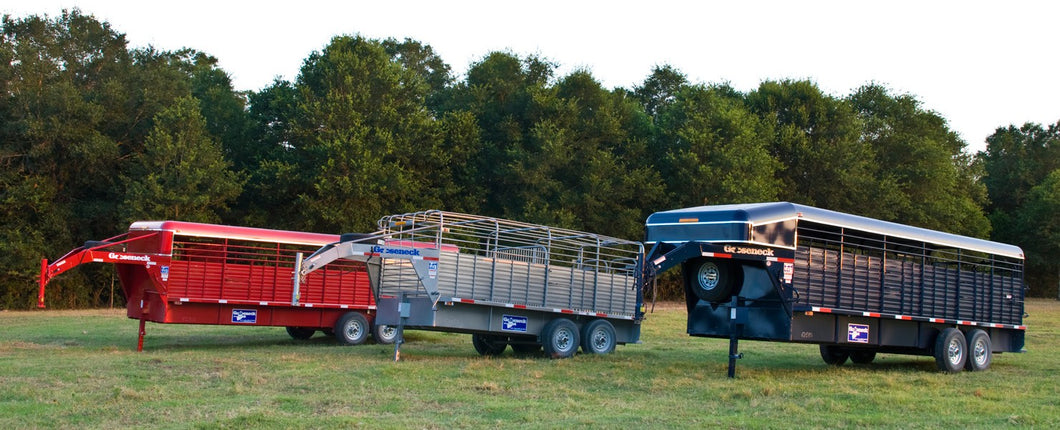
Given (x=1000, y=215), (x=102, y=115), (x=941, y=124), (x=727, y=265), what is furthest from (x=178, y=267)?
(x=1000, y=215)

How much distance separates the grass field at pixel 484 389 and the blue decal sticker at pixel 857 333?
25.8 inches

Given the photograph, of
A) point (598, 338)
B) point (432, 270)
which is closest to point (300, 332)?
point (432, 270)

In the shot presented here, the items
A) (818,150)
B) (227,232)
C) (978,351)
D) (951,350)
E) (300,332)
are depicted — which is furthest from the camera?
(818,150)

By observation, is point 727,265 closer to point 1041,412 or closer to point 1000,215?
point 1041,412

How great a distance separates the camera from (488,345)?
19609 millimetres

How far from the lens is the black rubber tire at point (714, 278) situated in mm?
15070

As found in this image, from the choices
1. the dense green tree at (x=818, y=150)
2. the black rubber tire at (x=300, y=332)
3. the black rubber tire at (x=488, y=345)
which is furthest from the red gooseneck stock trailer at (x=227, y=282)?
the dense green tree at (x=818, y=150)

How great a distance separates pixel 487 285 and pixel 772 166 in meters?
33.3

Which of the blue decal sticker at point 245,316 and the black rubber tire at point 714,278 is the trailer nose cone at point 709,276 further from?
the blue decal sticker at point 245,316

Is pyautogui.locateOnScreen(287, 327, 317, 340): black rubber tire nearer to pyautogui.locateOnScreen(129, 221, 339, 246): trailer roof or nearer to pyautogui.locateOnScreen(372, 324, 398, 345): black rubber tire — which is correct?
Answer: pyautogui.locateOnScreen(372, 324, 398, 345): black rubber tire

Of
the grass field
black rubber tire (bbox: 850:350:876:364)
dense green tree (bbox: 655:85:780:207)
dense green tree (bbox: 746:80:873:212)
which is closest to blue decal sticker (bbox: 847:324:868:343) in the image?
the grass field

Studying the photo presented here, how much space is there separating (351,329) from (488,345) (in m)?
4.14

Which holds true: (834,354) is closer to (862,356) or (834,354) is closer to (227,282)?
(862,356)

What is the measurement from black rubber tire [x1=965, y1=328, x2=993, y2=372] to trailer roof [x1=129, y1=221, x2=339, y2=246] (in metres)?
13.4
